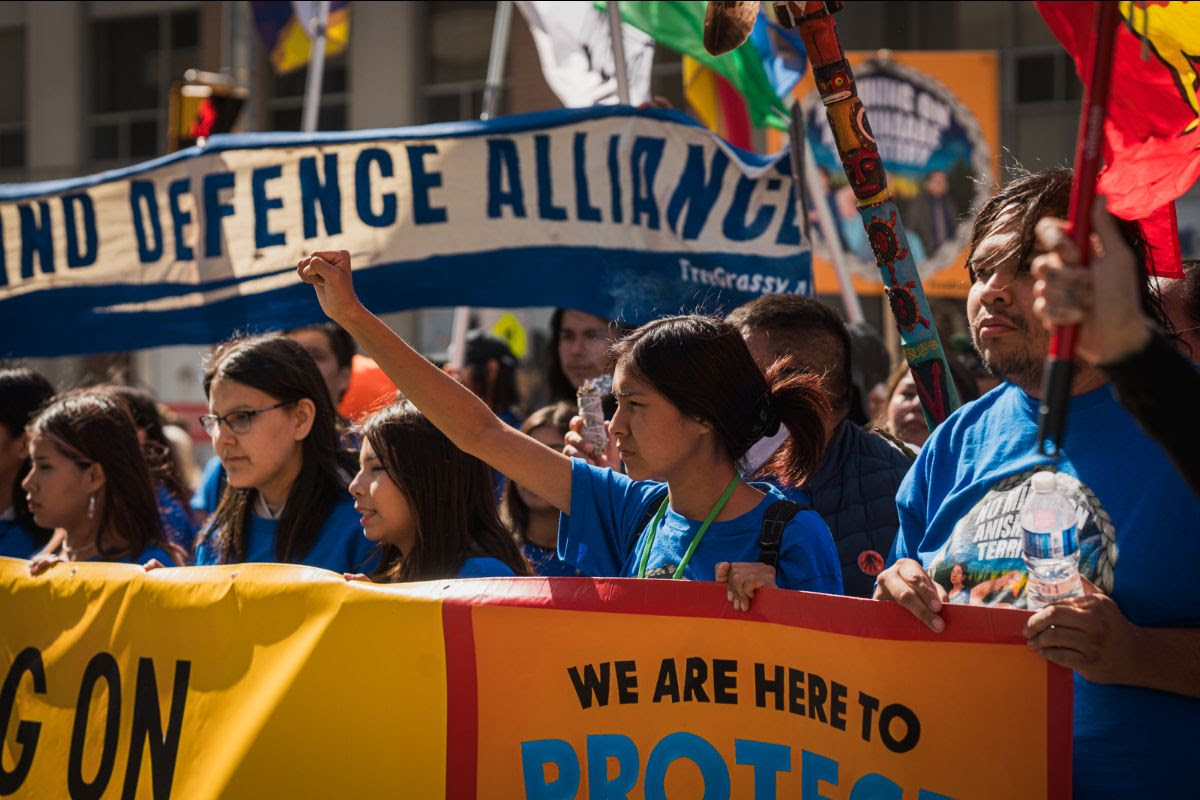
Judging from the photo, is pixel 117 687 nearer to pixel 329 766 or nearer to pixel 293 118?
pixel 329 766

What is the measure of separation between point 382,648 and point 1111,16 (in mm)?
1758

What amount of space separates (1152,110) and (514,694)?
151cm

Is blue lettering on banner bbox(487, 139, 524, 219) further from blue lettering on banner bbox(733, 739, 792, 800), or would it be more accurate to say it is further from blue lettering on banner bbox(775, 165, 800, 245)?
blue lettering on banner bbox(733, 739, 792, 800)

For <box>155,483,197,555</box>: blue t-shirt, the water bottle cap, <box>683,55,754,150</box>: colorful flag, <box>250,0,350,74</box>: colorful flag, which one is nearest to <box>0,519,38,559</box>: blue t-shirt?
<box>155,483,197,555</box>: blue t-shirt

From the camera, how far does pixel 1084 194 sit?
1.73 meters

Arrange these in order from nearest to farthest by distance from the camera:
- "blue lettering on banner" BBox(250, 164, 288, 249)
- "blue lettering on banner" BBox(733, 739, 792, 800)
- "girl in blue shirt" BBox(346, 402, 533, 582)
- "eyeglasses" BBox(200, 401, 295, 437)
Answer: "blue lettering on banner" BBox(733, 739, 792, 800)
"girl in blue shirt" BBox(346, 402, 533, 582)
"eyeglasses" BBox(200, 401, 295, 437)
"blue lettering on banner" BBox(250, 164, 288, 249)

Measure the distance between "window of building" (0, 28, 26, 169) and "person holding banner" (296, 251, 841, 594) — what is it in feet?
67.8

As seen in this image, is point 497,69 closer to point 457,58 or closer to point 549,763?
point 549,763

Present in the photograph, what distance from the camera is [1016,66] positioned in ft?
53.7

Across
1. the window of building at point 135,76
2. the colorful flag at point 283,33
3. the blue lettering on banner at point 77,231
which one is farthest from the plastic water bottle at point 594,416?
the window of building at point 135,76

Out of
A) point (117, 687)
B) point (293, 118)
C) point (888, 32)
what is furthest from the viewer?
point (293, 118)

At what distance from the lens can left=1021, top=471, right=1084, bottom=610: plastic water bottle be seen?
2105 mm

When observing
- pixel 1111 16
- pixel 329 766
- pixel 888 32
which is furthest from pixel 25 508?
pixel 888 32

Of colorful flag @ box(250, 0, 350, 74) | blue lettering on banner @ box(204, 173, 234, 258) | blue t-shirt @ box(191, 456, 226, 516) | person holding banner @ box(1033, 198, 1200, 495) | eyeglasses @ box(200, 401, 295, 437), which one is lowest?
blue t-shirt @ box(191, 456, 226, 516)
